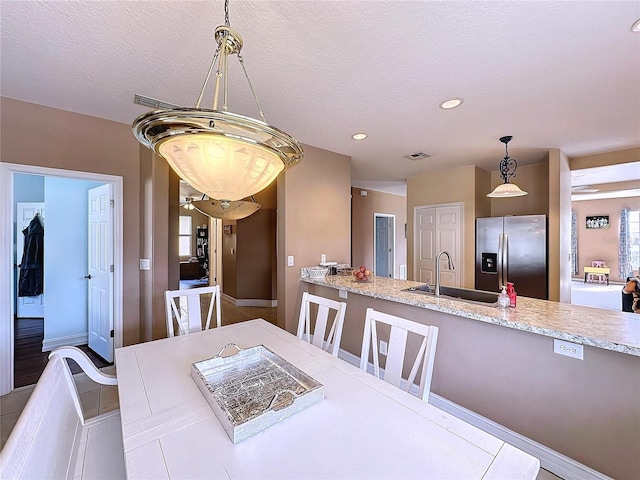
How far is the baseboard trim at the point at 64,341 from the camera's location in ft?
11.0

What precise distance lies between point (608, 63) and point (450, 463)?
2509 mm

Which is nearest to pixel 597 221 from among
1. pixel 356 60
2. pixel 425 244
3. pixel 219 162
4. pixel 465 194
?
pixel 465 194

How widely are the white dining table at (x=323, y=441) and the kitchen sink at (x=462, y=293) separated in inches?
62.5

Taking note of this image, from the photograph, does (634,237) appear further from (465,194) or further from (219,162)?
(219,162)

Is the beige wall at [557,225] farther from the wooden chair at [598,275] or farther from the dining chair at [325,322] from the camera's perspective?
the wooden chair at [598,275]

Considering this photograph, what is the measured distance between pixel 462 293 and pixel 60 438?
111 inches

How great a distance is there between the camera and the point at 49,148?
8.08 feet

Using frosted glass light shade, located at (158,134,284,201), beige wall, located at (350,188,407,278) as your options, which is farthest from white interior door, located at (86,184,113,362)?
beige wall, located at (350,188,407,278)

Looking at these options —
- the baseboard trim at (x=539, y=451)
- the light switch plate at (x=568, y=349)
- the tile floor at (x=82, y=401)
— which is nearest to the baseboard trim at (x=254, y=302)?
the tile floor at (x=82, y=401)

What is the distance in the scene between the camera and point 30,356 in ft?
10.3

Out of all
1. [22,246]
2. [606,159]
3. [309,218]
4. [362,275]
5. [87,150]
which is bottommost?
[362,275]

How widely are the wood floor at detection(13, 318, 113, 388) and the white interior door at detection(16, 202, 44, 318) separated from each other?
19 cm

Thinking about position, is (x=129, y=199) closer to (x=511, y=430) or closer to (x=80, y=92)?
(x=80, y=92)

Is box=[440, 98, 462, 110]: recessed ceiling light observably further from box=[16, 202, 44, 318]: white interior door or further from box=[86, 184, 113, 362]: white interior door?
box=[16, 202, 44, 318]: white interior door
